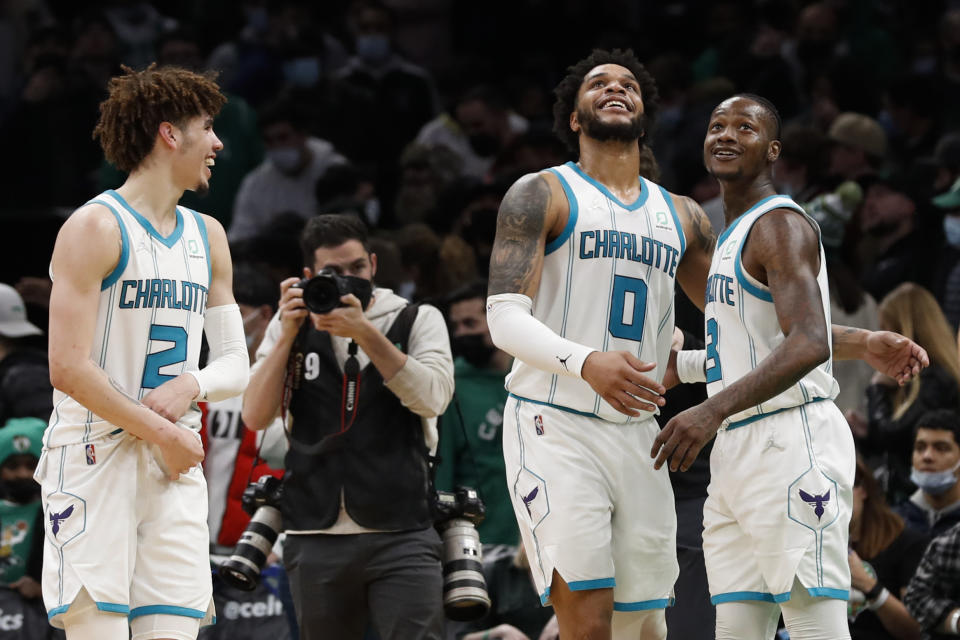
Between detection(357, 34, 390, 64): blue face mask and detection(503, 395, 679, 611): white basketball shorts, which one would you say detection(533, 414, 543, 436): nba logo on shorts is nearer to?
detection(503, 395, 679, 611): white basketball shorts

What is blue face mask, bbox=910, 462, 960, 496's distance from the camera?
292 inches

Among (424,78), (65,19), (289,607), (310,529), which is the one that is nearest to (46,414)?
(289,607)

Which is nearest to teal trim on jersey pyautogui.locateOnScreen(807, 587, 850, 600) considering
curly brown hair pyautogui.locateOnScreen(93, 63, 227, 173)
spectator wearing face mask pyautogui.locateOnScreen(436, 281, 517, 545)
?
curly brown hair pyautogui.locateOnScreen(93, 63, 227, 173)

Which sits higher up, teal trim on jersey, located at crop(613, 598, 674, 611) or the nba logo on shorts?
the nba logo on shorts

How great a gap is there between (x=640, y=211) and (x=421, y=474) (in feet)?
4.80

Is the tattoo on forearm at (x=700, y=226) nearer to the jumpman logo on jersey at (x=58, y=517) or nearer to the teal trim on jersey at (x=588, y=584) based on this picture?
the teal trim on jersey at (x=588, y=584)

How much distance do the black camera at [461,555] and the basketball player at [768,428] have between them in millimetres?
1216

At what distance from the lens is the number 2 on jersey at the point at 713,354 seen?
496 cm

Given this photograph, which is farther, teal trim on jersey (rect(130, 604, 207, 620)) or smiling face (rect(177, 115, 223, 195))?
smiling face (rect(177, 115, 223, 195))

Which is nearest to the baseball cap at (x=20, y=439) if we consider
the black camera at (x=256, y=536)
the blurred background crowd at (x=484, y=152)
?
the blurred background crowd at (x=484, y=152)

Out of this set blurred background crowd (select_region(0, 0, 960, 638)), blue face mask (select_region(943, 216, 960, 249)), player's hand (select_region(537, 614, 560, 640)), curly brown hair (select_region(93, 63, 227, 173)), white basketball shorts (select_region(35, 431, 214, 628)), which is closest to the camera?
white basketball shorts (select_region(35, 431, 214, 628))

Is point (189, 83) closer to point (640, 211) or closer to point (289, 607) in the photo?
point (640, 211)

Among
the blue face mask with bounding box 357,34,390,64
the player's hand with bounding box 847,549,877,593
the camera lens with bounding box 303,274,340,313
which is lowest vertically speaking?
the player's hand with bounding box 847,549,877,593

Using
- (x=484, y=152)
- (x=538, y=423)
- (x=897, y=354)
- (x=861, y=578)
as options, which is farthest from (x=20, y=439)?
(x=484, y=152)
